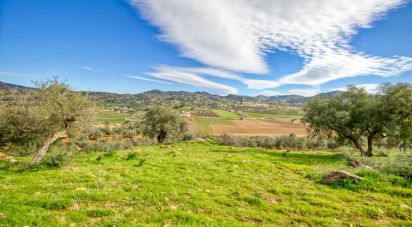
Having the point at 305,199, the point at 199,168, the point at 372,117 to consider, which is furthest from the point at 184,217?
the point at 372,117

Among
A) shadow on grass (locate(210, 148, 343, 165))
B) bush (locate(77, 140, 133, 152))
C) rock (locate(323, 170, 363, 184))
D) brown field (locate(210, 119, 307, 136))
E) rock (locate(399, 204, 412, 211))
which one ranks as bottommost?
bush (locate(77, 140, 133, 152))

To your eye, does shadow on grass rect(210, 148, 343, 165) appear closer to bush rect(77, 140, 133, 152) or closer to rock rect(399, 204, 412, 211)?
rock rect(399, 204, 412, 211)

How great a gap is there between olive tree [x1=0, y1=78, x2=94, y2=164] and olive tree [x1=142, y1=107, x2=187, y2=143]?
83.3 feet

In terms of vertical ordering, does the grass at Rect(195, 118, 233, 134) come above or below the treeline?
below

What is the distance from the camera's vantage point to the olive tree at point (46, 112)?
22797mm

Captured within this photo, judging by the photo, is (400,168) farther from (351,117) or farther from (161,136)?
(161,136)

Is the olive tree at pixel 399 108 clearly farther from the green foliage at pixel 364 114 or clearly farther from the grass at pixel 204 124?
the grass at pixel 204 124

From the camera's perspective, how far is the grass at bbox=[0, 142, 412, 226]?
930 centimetres

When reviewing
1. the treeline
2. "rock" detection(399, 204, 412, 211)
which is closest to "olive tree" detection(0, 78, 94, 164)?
the treeline

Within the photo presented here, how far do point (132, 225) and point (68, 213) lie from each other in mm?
2774

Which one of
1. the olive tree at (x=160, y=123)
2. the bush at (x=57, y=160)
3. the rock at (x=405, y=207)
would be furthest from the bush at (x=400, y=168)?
the olive tree at (x=160, y=123)

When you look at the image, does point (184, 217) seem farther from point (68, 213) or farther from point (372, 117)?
point (372, 117)

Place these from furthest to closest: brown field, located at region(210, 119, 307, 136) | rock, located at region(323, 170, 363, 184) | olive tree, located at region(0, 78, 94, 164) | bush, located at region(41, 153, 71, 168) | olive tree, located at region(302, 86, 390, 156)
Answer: brown field, located at region(210, 119, 307, 136), olive tree, located at region(302, 86, 390, 156), olive tree, located at region(0, 78, 94, 164), bush, located at region(41, 153, 71, 168), rock, located at region(323, 170, 363, 184)

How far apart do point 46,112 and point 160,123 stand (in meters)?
28.3
